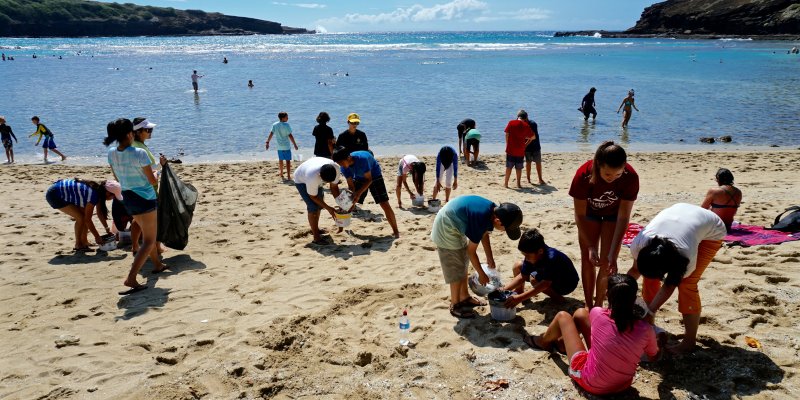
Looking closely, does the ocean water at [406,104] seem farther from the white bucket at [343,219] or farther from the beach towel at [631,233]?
the beach towel at [631,233]

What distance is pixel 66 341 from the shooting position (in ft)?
15.3

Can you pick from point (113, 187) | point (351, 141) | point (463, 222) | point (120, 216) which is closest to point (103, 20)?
point (351, 141)

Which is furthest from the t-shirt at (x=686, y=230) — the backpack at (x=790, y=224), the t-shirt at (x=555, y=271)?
the backpack at (x=790, y=224)

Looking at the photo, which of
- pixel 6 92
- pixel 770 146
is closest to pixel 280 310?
pixel 770 146

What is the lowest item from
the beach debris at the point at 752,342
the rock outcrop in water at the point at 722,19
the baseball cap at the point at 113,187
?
the beach debris at the point at 752,342

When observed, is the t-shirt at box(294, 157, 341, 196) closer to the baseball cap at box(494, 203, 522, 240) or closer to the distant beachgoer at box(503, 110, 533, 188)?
the baseball cap at box(494, 203, 522, 240)

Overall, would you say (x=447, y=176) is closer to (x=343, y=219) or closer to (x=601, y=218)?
(x=343, y=219)

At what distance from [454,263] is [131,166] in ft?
11.5

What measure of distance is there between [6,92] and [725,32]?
3876 inches

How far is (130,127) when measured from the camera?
5422mm

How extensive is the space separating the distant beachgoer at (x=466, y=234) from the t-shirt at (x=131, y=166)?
10.4 ft

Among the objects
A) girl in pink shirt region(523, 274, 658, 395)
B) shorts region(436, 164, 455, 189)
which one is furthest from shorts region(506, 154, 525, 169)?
girl in pink shirt region(523, 274, 658, 395)

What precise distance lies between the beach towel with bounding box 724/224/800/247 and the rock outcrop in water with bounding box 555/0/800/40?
8485cm

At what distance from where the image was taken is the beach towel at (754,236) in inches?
249
